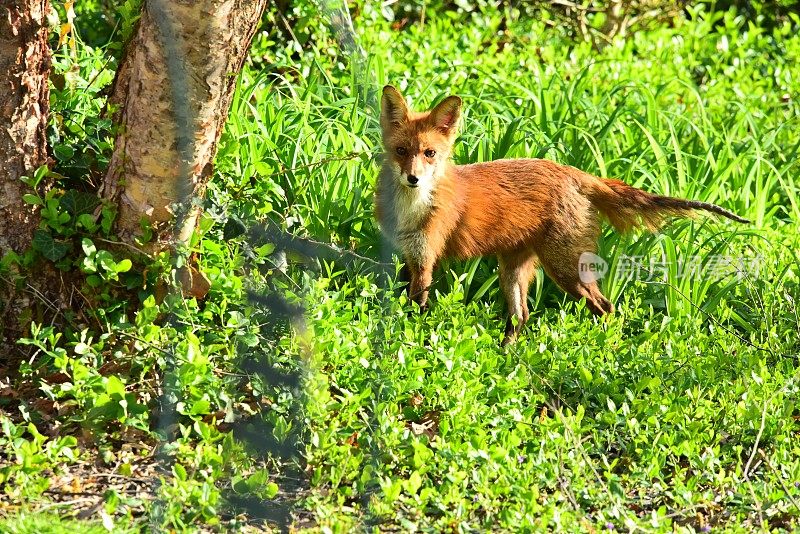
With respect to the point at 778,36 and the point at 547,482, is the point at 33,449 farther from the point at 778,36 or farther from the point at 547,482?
the point at 778,36

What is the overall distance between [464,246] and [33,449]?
2535 millimetres

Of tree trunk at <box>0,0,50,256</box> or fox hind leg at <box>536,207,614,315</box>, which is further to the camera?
fox hind leg at <box>536,207,614,315</box>

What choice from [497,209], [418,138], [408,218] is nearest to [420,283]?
[408,218]

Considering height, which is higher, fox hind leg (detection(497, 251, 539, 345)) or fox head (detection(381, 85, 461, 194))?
fox head (detection(381, 85, 461, 194))

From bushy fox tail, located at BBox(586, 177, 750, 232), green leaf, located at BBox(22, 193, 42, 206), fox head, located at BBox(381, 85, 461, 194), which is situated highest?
fox head, located at BBox(381, 85, 461, 194)

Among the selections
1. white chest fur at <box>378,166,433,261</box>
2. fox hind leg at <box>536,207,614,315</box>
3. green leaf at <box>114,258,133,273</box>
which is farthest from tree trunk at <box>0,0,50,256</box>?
fox hind leg at <box>536,207,614,315</box>

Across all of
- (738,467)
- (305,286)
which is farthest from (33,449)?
(738,467)

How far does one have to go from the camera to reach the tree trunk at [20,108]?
4020 millimetres

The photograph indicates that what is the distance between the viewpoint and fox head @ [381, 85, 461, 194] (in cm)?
527

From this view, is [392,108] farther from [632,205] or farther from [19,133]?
[19,133]

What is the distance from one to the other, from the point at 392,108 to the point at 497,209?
0.77 metres

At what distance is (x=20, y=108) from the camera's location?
4129 mm

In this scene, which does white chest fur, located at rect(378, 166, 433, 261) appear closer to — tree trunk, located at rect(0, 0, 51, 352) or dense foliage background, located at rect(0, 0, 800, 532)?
dense foliage background, located at rect(0, 0, 800, 532)

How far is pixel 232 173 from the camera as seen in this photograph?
5.08 m
